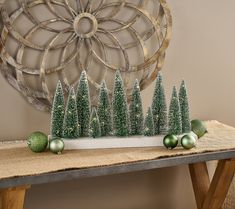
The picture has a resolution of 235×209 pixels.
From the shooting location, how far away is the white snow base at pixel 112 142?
4.85 feet

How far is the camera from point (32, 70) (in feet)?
5.40

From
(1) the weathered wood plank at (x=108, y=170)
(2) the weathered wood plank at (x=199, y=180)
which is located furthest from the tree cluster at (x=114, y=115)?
(2) the weathered wood plank at (x=199, y=180)

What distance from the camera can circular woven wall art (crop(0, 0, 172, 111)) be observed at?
162 cm

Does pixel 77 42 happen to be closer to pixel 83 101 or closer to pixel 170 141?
pixel 83 101

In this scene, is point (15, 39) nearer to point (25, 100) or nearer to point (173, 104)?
point (25, 100)

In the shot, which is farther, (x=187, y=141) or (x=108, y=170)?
(x=187, y=141)

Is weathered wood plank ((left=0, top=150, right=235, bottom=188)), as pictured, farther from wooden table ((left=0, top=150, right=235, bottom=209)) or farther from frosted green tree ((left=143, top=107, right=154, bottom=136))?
frosted green tree ((left=143, top=107, right=154, bottom=136))

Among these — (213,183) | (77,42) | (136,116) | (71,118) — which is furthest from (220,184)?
(77,42)

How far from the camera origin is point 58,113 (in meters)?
1.47

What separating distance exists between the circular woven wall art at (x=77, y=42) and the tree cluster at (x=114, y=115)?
0.76ft

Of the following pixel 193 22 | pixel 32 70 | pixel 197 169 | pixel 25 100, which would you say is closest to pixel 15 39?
pixel 32 70

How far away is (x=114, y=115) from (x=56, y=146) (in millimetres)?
240

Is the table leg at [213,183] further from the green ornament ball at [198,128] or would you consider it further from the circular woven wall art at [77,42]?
the circular woven wall art at [77,42]

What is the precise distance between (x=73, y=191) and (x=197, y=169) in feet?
1.83
